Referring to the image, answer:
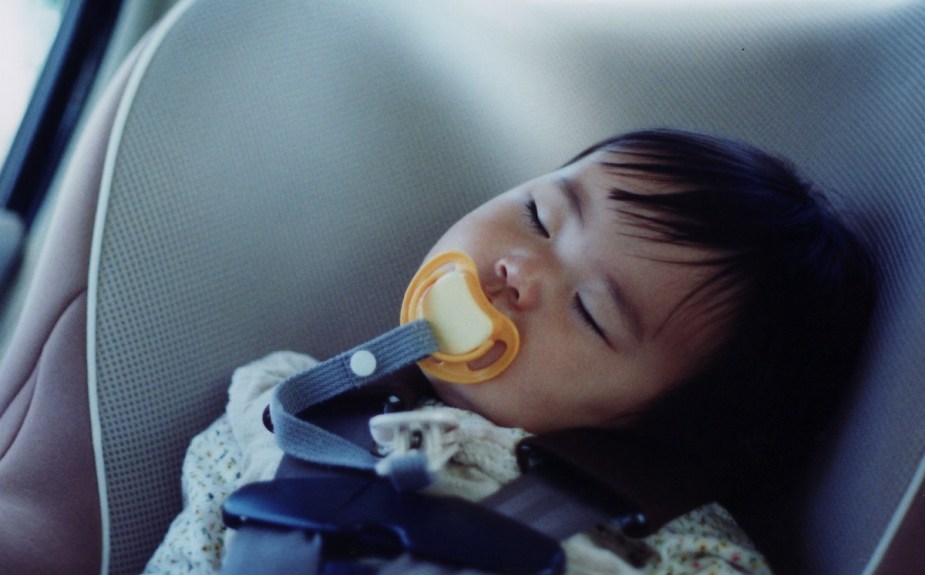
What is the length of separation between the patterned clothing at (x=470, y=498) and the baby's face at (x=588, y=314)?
0.15 feet

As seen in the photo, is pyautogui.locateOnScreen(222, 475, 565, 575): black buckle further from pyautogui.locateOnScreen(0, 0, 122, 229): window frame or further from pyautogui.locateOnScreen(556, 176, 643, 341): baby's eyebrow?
pyautogui.locateOnScreen(0, 0, 122, 229): window frame

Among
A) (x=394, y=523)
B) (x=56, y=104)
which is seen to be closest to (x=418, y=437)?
(x=394, y=523)

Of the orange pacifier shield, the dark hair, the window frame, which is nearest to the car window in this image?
the window frame

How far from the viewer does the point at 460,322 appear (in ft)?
2.63

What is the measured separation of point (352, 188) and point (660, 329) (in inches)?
14.8

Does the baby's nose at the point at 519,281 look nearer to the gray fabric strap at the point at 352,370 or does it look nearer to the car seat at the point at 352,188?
the gray fabric strap at the point at 352,370

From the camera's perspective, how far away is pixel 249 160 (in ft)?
3.10

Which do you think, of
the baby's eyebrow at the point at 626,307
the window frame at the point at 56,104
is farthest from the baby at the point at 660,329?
the window frame at the point at 56,104

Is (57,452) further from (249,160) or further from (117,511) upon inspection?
(249,160)

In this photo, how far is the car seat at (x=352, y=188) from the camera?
2.65ft

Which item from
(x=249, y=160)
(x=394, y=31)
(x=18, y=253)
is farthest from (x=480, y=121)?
(x=18, y=253)

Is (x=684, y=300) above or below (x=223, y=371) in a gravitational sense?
above

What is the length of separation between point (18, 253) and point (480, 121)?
72 cm

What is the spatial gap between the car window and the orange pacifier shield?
2.80 ft
